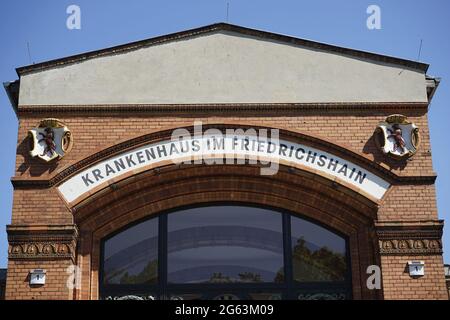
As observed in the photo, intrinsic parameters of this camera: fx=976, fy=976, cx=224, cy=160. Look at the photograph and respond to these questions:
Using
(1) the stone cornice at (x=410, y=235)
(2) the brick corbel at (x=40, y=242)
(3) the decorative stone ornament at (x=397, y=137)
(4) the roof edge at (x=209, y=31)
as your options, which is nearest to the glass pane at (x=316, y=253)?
(1) the stone cornice at (x=410, y=235)

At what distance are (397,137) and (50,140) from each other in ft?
20.9

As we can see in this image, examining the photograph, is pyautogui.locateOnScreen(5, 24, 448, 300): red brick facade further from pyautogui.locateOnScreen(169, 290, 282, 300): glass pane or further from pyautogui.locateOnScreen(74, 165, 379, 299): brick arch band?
pyautogui.locateOnScreen(169, 290, 282, 300): glass pane

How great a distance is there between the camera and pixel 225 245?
18.2 metres

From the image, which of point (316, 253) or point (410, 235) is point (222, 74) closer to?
point (316, 253)

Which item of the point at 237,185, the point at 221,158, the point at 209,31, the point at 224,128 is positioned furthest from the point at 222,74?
the point at 237,185

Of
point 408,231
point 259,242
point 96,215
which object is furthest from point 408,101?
point 96,215

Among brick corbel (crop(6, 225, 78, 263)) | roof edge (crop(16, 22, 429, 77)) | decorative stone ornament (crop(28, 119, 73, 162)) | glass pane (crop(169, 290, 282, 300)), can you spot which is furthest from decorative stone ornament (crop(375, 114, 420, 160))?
brick corbel (crop(6, 225, 78, 263))

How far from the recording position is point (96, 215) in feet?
59.4

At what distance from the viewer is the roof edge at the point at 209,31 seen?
18500 mm

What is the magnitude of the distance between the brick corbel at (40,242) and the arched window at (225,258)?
1.08m

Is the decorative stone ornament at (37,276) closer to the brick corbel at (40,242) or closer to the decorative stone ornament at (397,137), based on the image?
the brick corbel at (40,242)

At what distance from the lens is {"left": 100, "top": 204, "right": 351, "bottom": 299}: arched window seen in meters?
17.9

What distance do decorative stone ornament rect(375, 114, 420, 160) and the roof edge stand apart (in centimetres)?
118
